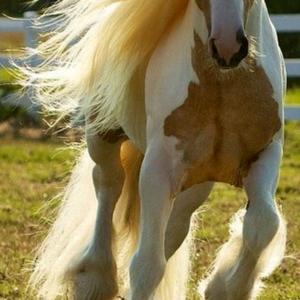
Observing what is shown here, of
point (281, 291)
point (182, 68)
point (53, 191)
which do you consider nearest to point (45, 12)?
point (182, 68)

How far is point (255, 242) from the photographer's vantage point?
4.82 metres

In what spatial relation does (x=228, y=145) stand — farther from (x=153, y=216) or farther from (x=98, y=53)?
(x=98, y=53)

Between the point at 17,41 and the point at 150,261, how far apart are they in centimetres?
1043

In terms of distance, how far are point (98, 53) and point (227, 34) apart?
1.12 metres

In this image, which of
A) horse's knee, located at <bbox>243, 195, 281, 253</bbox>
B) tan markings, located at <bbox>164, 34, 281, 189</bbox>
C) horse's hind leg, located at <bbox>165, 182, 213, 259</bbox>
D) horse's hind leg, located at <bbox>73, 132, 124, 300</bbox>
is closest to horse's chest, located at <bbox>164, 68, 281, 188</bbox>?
tan markings, located at <bbox>164, 34, 281, 189</bbox>

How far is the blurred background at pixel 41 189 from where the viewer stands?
6.79 metres

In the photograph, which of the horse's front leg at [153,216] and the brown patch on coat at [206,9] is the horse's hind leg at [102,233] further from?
the brown patch on coat at [206,9]

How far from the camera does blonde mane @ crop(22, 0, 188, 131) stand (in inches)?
202

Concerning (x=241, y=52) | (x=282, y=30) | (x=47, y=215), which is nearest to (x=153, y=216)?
(x=241, y=52)

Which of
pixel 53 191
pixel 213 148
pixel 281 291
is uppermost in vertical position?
pixel 213 148

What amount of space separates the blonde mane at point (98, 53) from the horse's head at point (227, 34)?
24.8 inches

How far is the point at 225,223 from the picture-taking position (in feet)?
27.2

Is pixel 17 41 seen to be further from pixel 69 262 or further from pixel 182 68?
pixel 182 68

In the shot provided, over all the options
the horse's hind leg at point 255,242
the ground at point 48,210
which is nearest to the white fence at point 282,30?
the ground at point 48,210
